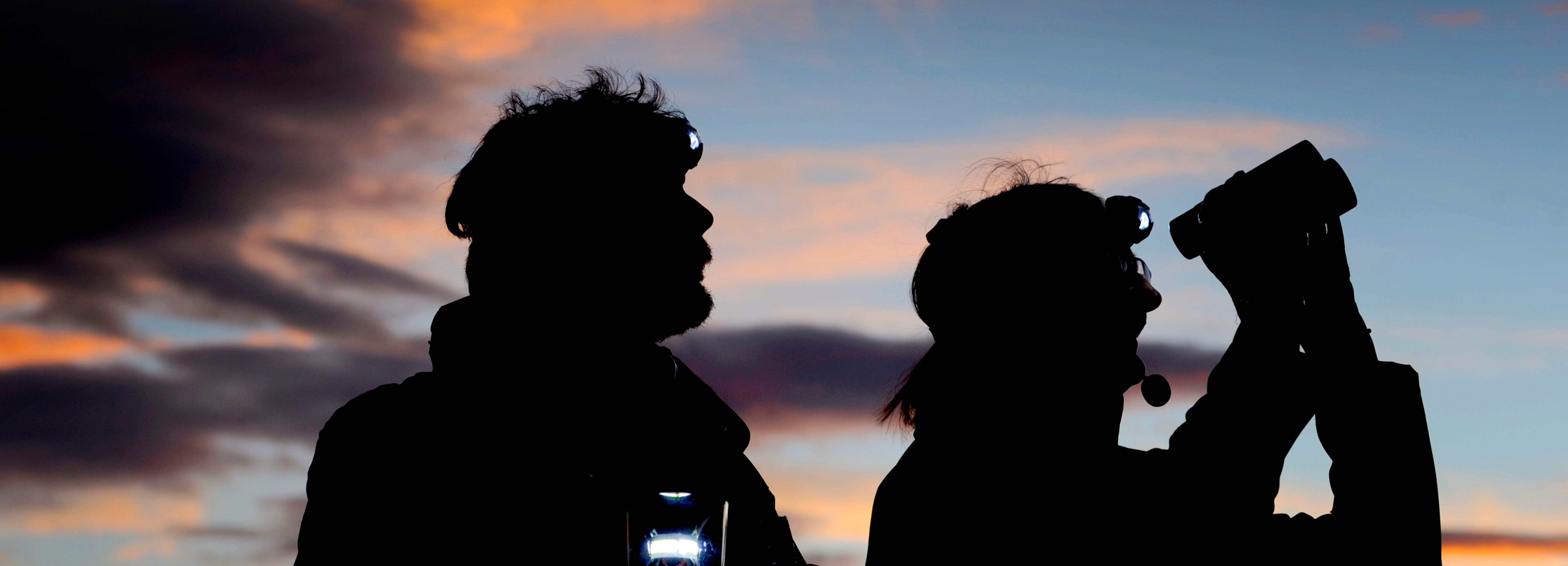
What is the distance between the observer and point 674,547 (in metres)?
3.60

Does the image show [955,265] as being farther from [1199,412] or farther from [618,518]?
[618,518]

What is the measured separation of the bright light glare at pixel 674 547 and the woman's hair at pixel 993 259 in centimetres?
95

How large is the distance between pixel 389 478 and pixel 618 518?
2.13 feet

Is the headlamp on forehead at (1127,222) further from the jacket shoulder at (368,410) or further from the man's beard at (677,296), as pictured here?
the jacket shoulder at (368,410)

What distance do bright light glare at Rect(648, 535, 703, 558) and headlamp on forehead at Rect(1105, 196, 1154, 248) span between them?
1729 mm

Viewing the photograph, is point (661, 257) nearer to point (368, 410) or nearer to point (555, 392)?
point (555, 392)

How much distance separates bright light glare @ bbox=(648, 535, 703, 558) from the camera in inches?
140

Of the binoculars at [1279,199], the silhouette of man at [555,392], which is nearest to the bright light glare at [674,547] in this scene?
the silhouette of man at [555,392]

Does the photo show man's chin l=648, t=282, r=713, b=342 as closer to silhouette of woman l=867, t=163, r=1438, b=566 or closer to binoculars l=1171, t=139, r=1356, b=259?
silhouette of woman l=867, t=163, r=1438, b=566

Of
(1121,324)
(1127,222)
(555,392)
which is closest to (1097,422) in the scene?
(1121,324)

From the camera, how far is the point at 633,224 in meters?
Answer: 4.05

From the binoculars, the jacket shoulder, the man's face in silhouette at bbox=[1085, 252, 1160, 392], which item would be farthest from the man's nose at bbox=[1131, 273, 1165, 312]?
the jacket shoulder

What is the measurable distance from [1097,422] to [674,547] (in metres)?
1.38

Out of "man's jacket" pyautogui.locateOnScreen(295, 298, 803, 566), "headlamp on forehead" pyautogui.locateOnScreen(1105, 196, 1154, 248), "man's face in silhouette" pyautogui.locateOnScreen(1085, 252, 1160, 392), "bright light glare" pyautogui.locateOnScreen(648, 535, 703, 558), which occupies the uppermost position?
"headlamp on forehead" pyautogui.locateOnScreen(1105, 196, 1154, 248)
